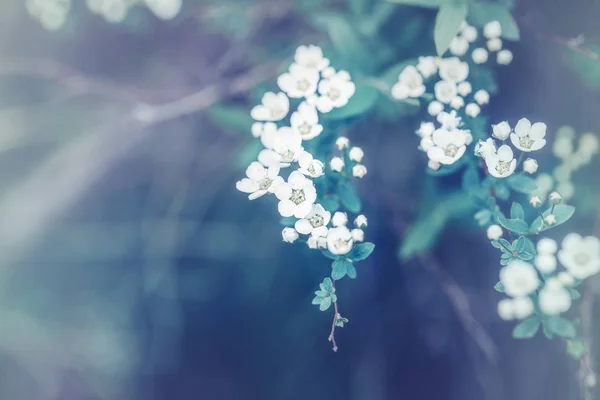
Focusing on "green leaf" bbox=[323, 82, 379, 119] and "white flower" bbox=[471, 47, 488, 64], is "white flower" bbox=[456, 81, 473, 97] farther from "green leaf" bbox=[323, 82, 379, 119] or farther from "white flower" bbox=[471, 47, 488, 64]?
"green leaf" bbox=[323, 82, 379, 119]

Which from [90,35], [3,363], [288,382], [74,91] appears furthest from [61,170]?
[288,382]

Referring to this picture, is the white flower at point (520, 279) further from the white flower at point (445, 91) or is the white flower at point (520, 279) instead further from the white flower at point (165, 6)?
the white flower at point (165, 6)

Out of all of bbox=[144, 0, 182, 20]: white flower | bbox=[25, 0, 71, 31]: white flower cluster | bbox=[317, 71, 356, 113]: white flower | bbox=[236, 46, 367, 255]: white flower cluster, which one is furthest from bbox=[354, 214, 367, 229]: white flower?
bbox=[25, 0, 71, 31]: white flower cluster

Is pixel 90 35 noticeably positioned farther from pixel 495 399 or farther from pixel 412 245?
pixel 495 399

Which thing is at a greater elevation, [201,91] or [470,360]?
[201,91]

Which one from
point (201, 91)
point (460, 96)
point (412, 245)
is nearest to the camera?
point (460, 96)

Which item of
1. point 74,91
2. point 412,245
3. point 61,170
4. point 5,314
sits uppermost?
point 74,91
